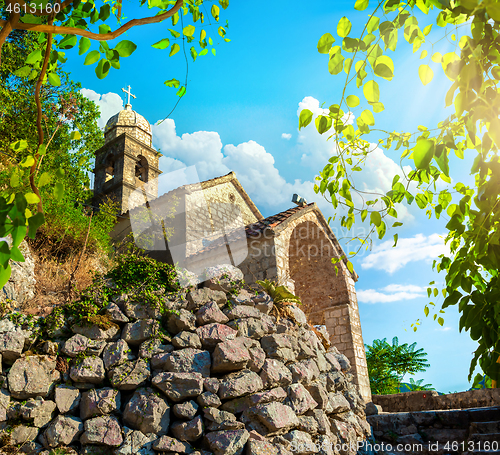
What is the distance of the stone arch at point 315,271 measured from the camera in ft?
30.0

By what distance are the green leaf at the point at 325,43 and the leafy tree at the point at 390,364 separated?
14452mm

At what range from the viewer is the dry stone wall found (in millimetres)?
3531

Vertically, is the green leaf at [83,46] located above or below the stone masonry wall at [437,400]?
above

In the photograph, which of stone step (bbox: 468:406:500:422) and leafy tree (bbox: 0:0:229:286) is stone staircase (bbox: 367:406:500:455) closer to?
stone step (bbox: 468:406:500:422)

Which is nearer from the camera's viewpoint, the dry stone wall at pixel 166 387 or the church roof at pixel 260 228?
the dry stone wall at pixel 166 387

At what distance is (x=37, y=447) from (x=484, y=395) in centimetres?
710

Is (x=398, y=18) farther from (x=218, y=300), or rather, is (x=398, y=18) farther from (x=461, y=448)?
(x=461, y=448)

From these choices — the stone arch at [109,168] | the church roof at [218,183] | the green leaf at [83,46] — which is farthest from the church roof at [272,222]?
the stone arch at [109,168]

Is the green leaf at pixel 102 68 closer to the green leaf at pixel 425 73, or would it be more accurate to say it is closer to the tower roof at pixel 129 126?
the green leaf at pixel 425 73

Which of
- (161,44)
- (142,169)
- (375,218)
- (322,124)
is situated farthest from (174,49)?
(142,169)

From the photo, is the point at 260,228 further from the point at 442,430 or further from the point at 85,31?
the point at 85,31

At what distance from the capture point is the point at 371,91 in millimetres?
1835

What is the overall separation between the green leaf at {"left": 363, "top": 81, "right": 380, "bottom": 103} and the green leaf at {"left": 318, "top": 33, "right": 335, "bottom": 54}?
308 millimetres

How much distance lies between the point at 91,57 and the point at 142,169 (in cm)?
1511
